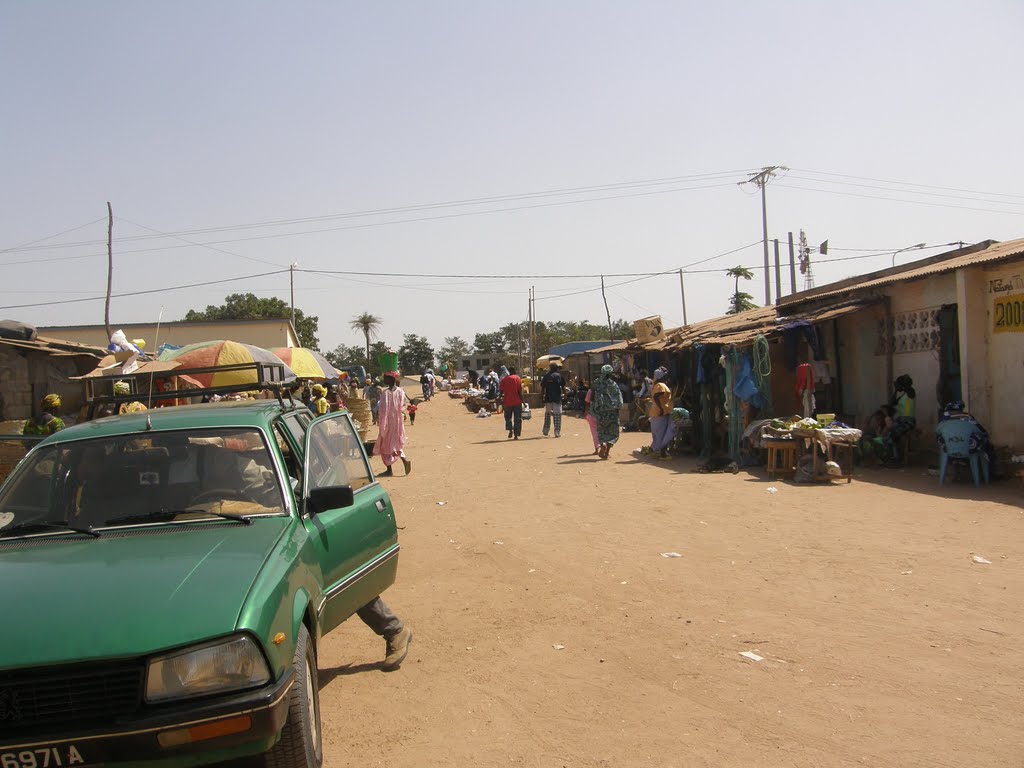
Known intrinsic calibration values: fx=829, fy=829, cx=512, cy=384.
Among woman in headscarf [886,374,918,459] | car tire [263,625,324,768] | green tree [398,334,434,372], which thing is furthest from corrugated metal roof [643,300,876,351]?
green tree [398,334,434,372]

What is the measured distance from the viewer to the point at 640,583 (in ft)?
23.0

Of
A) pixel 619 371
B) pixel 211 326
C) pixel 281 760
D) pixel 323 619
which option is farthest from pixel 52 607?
pixel 211 326

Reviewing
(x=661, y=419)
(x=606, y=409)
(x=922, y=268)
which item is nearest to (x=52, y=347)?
(x=606, y=409)

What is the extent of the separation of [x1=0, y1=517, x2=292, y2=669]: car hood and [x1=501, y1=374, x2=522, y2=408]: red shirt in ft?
56.9

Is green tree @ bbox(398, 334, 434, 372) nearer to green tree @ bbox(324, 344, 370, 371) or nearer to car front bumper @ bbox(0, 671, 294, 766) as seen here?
green tree @ bbox(324, 344, 370, 371)

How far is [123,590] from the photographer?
10.4 feet

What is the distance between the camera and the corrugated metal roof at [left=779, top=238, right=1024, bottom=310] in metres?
12.0

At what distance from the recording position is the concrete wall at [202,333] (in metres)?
41.2

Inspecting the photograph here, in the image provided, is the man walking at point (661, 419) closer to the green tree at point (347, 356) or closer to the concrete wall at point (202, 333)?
the concrete wall at point (202, 333)

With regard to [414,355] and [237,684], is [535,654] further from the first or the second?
[414,355]

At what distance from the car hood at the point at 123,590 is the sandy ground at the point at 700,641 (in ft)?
4.10

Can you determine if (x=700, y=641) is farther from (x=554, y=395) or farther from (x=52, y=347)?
(x=554, y=395)

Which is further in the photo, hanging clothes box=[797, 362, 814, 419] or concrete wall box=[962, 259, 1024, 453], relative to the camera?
hanging clothes box=[797, 362, 814, 419]

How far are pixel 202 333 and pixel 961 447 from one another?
37030mm
